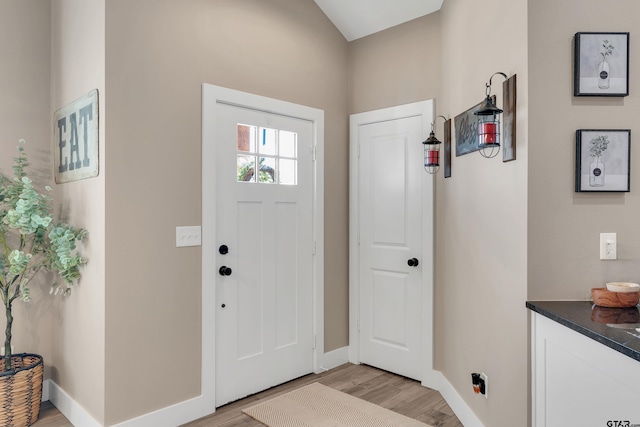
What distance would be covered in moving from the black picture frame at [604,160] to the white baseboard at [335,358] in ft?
7.66

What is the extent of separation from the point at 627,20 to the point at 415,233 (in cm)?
179

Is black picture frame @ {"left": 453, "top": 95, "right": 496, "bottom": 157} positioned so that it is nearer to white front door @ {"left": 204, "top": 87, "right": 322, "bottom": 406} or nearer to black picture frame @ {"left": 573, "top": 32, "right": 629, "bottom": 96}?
black picture frame @ {"left": 573, "top": 32, "right": 629, "bottom": 96}

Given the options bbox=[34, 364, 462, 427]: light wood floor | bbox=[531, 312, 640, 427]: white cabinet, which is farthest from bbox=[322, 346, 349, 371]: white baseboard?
bbox=[531, 312, 640, 427]: white cabinet

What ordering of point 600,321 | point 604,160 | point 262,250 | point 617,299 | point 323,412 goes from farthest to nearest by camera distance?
point 262,250
point 323,412
point 604,160
point 617,299
point 600,321

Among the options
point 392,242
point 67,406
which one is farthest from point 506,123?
point 67,406

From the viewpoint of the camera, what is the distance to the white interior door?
9.27 ft

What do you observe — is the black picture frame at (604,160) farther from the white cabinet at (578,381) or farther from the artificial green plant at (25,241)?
the artificial green plant at (25,241)

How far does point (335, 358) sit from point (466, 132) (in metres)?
2.11

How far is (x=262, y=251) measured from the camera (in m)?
3.06

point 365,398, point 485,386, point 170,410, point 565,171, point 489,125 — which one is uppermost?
point 489,125

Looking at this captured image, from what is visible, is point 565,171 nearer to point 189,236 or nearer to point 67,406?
point 189,236

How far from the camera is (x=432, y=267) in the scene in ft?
10.2

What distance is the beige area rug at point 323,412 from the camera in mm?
2586

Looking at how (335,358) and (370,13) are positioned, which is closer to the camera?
(370,13)
